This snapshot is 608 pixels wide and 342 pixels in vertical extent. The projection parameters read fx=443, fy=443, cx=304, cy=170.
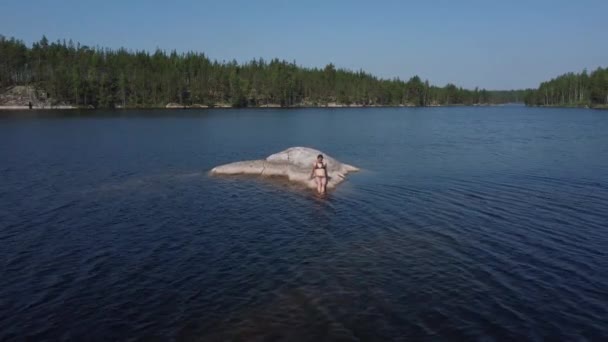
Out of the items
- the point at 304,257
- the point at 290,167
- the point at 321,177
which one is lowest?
the point at 304,257

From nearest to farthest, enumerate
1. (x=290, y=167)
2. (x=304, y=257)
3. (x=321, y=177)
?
(x=304, y=257)
(x=321, y=177)
(x=290, y=167)

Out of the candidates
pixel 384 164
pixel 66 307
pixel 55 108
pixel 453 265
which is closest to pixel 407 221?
pixel 453 265

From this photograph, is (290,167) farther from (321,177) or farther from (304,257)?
(304,257)

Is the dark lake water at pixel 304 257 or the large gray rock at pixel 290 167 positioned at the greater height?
the large gray rock at pixel 290 167

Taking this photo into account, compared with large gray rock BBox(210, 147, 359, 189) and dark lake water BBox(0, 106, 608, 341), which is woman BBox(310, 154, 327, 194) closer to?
dark lake water BBox(0, 106, 608, 341)

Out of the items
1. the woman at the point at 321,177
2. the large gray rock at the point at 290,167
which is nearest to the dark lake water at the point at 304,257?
the woman at the point at 321,177

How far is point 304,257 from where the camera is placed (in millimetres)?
21422

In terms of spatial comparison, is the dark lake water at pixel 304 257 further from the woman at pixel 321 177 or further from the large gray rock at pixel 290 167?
the large gray rock at pixel 290 167

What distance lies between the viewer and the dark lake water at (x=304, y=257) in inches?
603

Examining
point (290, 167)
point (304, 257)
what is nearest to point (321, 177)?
point (290, 167)

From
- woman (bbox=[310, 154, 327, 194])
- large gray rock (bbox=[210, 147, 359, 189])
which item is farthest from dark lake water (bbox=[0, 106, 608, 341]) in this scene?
large gray rock (bbox=[210, 147, 359, 189])

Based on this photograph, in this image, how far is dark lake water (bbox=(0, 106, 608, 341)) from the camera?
1532 cm

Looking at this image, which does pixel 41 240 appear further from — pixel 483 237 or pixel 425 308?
pixel 483 237

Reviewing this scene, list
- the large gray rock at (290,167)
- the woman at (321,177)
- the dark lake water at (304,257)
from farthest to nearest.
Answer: the large gray rock at (290,167) → the woman at (321,177) → the dark lake water at (304,257)
